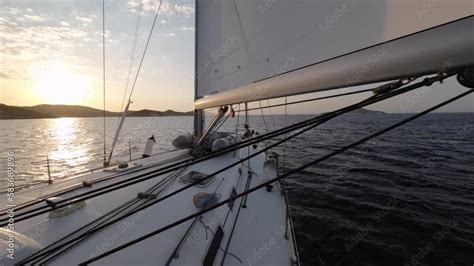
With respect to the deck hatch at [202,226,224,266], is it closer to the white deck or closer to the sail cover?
the white deck

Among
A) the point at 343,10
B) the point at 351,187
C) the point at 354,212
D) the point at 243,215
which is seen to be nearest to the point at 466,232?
the point at 354,212

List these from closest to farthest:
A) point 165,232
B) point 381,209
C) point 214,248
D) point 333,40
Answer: point 333,40
point 214,248
point 165,232
point 381,209

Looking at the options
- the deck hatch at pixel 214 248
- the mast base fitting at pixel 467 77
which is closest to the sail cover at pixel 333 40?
the mast base fitting at pixel 467 77

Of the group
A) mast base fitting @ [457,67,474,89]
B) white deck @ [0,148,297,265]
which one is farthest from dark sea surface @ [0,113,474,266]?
mast base fitting @ [457,67,474,89]

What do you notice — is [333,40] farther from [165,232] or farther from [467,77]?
[165,232]

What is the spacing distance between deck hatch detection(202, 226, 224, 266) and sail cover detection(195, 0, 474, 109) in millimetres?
1749

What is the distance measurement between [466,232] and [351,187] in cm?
437

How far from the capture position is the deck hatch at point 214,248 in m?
2.83

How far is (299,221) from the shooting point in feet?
26.1

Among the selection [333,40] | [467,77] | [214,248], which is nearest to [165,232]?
[214,248]

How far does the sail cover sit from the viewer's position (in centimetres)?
118

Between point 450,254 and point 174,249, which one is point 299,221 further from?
point 174,249

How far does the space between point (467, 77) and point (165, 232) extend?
3.25 metres

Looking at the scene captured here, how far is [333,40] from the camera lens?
1.83m
